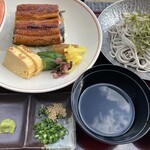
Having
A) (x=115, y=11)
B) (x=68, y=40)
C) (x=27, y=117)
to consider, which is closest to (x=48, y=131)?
(x=27, y=117)

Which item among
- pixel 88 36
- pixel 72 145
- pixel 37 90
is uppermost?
pixel 88 36

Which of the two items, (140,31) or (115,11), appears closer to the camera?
(140,31)

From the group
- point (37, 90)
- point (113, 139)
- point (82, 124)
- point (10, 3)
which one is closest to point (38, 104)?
point (37, 90)

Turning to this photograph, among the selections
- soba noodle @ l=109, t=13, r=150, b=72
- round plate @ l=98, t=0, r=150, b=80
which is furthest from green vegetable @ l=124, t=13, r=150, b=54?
round plate @ l=98, t=0, r=150, b=80

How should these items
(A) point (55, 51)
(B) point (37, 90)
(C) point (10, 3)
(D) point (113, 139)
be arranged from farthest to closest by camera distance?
1. (C) point (10, 3)
2. (A) point (55, 51)
3. (B) point (37, 90)
4. (D) point (113, 139)

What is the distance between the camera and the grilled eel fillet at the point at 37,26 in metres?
1.21

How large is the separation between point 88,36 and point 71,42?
0.08 metres

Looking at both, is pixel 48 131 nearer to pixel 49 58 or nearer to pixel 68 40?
pixel 49 58

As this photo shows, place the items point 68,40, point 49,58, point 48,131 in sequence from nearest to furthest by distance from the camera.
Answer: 1. point 48,131
2. point 49,58
3. point 68,40

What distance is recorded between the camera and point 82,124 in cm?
96

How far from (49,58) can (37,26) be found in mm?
171

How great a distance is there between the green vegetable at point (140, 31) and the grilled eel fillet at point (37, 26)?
320 millimetres

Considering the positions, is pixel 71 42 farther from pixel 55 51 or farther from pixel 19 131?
pixel 19 131

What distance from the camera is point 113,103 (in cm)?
105
